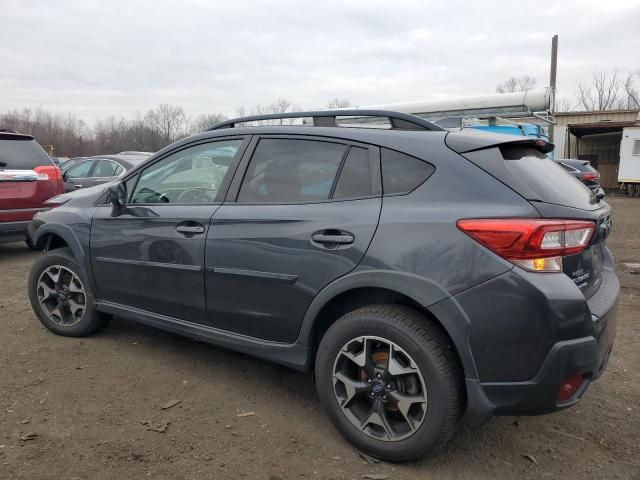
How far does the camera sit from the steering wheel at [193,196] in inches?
131

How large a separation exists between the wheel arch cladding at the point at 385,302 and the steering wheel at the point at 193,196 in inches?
43.2

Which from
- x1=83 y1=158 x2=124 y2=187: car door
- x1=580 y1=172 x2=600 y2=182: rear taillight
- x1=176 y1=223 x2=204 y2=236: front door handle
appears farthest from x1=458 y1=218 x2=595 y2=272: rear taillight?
x1=580 y1=172 x2=600 y2=182: rear taillight

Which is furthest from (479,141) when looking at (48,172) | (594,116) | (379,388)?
(594,116)

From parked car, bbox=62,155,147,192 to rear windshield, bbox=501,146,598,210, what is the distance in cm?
799

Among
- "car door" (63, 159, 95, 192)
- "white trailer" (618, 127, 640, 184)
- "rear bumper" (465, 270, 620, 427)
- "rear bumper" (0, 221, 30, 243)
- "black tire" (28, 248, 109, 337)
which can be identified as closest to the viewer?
"rear bumper" (465, 270, 620, 427)

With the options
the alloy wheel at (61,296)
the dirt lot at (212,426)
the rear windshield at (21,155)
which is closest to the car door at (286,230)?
the dirt lot at (212,426)

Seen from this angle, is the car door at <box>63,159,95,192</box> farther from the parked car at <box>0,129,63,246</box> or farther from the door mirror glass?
the door mirror glass

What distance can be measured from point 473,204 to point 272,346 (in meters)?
1.37

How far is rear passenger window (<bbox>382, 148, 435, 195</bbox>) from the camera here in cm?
257

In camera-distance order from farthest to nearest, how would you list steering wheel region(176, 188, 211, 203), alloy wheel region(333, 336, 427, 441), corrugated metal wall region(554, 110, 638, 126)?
corrugated metal wall region(554, 110, 638, 126), steering wheel region(176, 188, 211, 203), alloy wheel region(333, 336, 427, 441)

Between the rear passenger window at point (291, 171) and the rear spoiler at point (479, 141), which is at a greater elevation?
the rear spoiler at point (479, 141)

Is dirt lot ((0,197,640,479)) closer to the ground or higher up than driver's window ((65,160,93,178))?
closer to the ground

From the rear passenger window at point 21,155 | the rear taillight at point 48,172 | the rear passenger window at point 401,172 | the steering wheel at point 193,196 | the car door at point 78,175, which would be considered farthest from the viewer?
the car door at point 78,175

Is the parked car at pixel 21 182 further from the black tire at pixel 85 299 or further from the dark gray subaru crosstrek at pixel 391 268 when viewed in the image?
the dark gray subaru crosstrek at pixel 391 268
